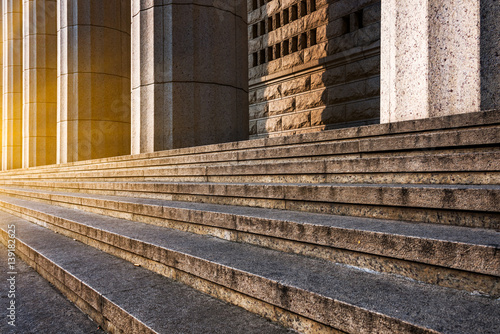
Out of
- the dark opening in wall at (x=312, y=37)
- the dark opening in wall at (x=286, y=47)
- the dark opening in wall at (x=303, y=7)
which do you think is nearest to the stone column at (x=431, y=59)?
the dark opening in wall at (x=312, y=37)

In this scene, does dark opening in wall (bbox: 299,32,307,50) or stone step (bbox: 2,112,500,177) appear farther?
dark opening in wall (bbox: 299,32,307,50)

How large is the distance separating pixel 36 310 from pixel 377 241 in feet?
8.95

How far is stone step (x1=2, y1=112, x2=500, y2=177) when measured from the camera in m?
2.73

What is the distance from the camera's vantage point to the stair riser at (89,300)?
Result: 226 centimetres

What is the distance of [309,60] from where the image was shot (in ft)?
39.9


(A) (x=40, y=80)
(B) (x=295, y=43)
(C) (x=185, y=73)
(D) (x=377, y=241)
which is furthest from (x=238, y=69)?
(A) (x=40, y=80)

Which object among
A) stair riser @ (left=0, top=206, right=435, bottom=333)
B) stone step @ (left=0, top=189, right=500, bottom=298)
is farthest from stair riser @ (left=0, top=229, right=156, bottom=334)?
stone step @ (left=0, top=189, right=500, bottom=298)

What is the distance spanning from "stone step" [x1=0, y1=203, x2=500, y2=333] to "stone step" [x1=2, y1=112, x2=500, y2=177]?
1336 mm

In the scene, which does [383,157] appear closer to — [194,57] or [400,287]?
[400,287]

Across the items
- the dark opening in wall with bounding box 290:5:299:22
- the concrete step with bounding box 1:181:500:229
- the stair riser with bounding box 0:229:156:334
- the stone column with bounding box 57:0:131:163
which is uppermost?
the dark opening in wall with bounding box 290:5:299:22

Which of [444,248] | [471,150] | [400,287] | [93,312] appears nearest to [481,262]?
[444,248]

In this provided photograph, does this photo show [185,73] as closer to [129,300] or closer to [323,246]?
[129,300]

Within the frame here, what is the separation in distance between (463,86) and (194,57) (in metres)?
5.84

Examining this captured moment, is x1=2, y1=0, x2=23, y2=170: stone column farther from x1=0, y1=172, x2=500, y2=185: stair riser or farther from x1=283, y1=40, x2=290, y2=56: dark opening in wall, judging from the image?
x1=0, y1=172, x2=500, y2=185: stair riser
